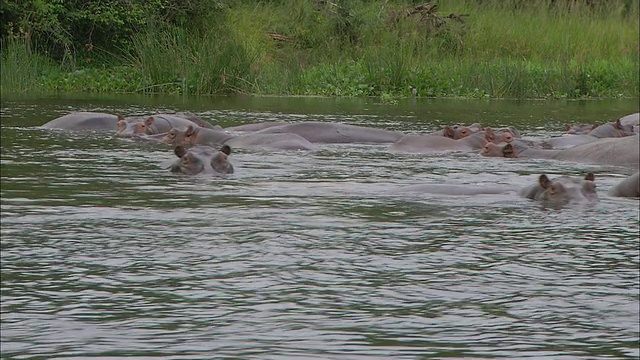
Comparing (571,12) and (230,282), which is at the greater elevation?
(571,12)

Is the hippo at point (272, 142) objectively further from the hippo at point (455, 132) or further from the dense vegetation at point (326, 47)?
the dense vegetation at point (326, 47)

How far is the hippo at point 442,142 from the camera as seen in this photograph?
9.66 meters

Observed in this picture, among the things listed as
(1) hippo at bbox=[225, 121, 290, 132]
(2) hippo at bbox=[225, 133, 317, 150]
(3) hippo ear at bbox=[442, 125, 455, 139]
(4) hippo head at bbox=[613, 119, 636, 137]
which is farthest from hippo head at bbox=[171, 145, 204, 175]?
(4) hippo head at bbox=[613, 119, 636, 137]

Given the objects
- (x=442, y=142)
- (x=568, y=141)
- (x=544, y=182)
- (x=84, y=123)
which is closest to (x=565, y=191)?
(x=544, y=182)

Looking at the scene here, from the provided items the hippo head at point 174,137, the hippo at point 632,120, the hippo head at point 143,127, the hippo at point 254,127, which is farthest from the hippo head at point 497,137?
the hippo at point 632,120

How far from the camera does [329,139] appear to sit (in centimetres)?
1038

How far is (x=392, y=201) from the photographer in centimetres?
651

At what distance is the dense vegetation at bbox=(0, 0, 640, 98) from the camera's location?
17.8 m

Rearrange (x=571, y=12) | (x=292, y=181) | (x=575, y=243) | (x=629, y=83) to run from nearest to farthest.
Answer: (x=575, y=243) < (x=292, y=181) < (x=629, y=83) < (x=571, y=12)

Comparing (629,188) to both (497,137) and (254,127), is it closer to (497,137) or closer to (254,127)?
(497,137)

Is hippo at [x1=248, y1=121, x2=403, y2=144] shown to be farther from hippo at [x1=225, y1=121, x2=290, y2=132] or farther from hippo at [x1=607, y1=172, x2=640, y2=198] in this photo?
hippo at [x1=607, y1=172, x2=640, y2=198]

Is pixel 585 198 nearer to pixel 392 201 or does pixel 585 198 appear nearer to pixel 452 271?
pixel 392 201

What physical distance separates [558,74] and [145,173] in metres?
11.8

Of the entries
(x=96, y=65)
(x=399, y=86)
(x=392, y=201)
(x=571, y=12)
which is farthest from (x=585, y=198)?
(x=571, y=12)
